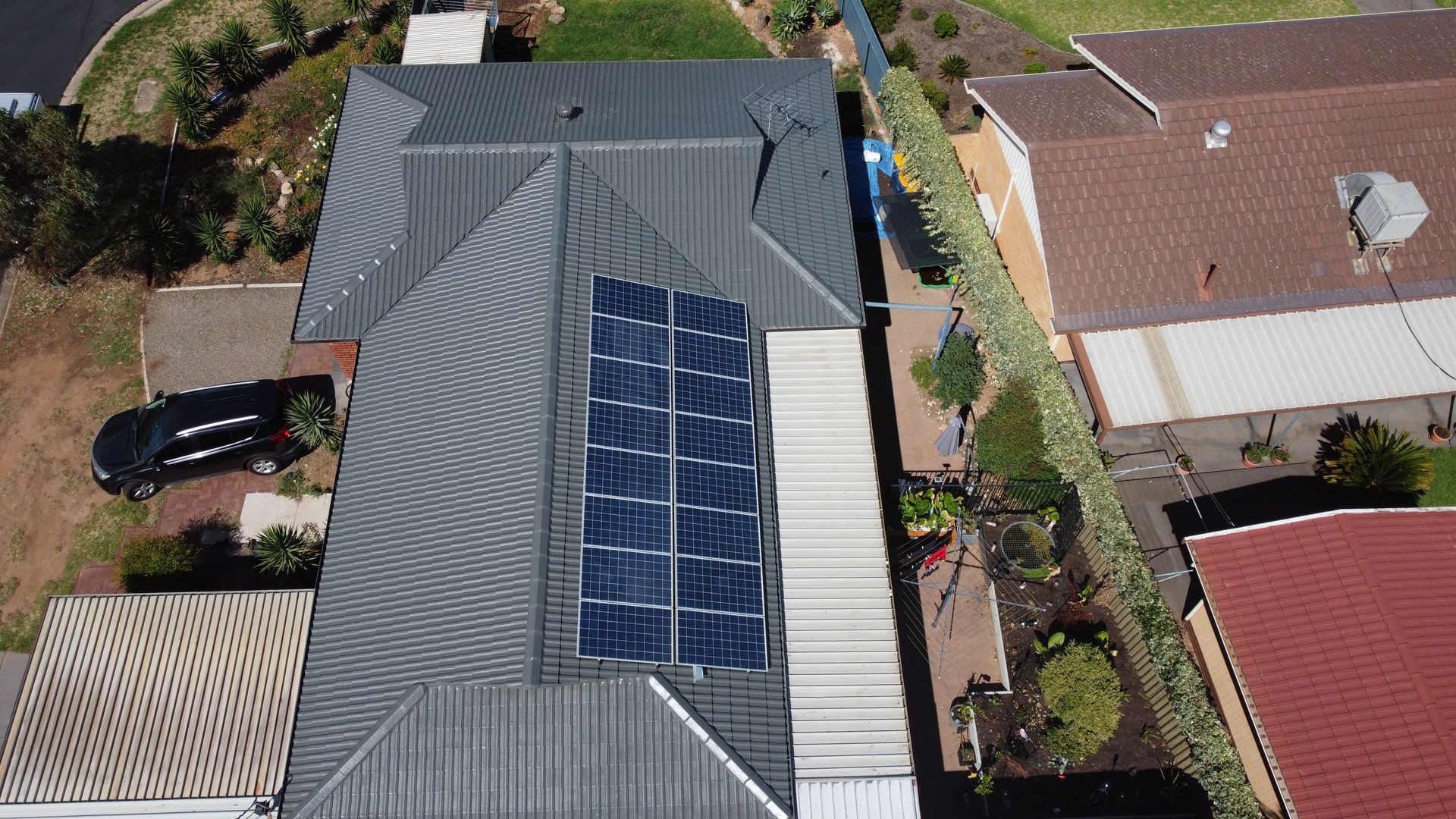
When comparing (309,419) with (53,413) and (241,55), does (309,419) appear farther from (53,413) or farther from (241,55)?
(241,55)

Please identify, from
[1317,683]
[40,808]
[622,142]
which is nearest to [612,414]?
[622,142]

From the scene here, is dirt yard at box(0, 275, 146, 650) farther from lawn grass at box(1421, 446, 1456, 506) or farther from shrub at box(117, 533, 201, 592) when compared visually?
lawn grass at box(1421, 446, 1456, 506)

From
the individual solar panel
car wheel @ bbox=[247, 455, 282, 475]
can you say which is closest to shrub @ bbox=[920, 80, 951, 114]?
the individual solar panel

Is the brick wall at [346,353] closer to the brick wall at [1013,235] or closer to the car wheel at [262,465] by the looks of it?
the car wheel at [262,465]

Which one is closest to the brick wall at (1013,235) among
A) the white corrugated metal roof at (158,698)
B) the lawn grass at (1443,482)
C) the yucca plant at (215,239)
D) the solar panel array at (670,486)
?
the solar panel array at (670,486)

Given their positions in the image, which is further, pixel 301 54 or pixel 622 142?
pixel 301 54

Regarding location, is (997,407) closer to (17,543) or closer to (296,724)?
(296,724)

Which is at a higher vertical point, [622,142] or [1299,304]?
[622,142]
